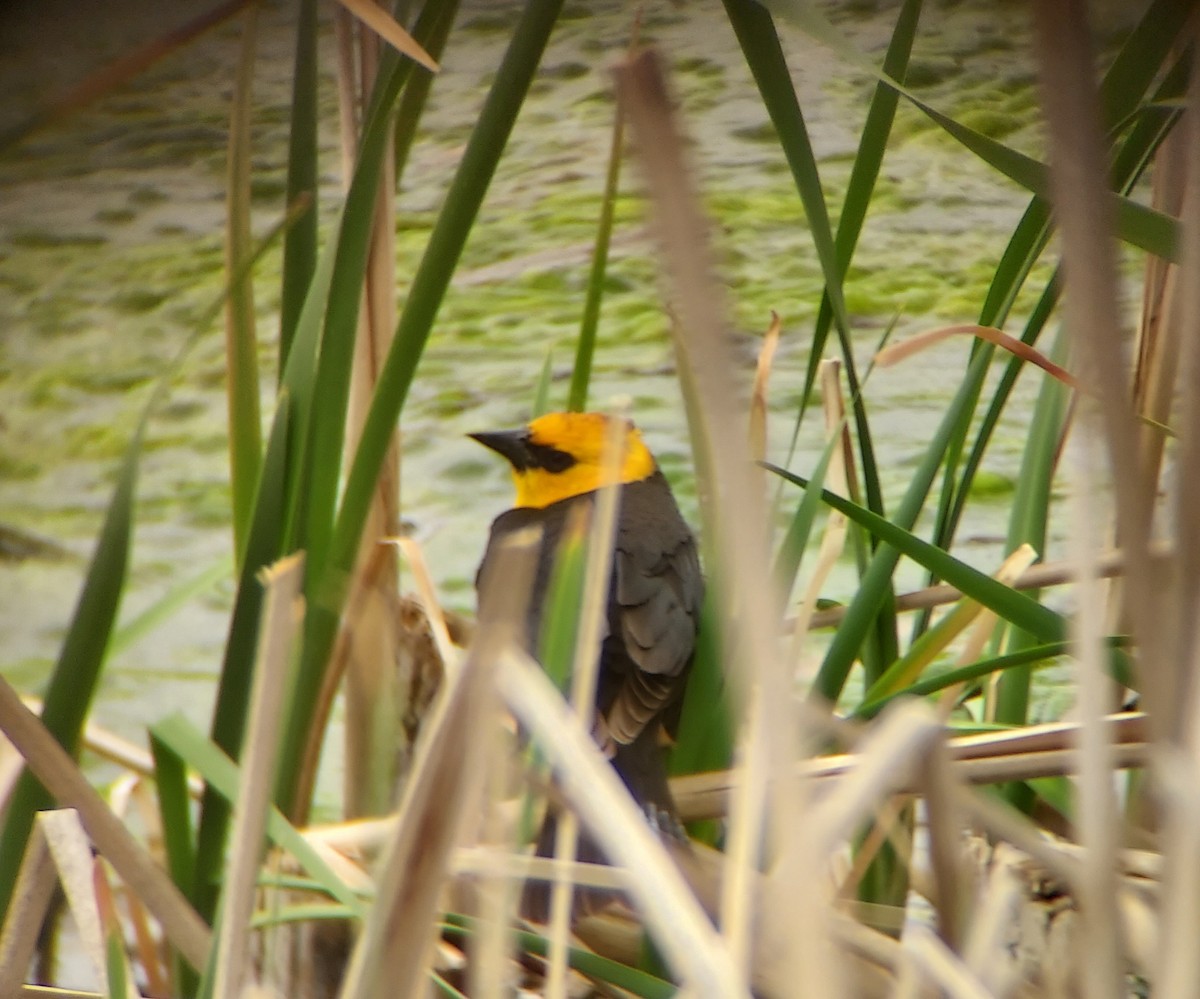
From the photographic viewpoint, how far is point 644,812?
0.74 m

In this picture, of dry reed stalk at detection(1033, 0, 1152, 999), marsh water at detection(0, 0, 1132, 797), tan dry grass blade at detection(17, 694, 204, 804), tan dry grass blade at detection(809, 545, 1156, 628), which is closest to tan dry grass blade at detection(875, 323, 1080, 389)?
tan dry grass blade at detection(809, 545, 1156, 628)

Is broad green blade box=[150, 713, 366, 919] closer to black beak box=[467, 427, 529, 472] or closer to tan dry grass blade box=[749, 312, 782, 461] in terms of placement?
tan dry grass blade box=[749, 312, 782, 461]

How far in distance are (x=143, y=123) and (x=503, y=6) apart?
72cm

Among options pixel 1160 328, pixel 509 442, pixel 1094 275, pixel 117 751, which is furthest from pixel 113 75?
pixel 509 442

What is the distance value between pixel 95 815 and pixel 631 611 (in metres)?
0.54

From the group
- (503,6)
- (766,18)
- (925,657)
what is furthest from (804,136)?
(503,6)

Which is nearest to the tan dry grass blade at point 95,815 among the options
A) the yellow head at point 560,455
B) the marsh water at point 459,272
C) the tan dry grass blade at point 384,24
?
the tan dry grass blade at point 384,24

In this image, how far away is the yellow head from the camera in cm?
124

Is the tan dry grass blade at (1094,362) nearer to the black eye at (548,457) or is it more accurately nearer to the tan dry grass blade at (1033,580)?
the tan dry grass blade at (1033,580)

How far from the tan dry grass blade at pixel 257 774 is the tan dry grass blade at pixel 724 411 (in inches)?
5.9

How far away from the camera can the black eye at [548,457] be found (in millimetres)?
1273

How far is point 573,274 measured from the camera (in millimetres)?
1999

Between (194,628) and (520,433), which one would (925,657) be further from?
(194,628)

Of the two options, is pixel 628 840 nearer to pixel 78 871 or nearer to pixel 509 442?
pixel 78 871
